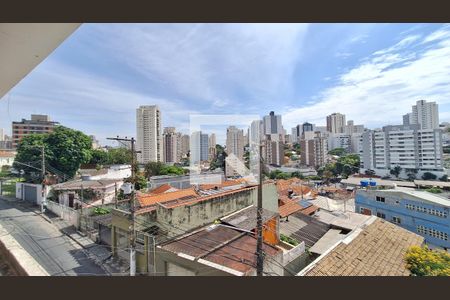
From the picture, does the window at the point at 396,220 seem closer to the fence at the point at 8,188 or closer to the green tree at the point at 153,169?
the green tree at the point at 153,169

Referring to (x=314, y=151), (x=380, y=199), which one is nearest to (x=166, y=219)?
(x=380, y=199)

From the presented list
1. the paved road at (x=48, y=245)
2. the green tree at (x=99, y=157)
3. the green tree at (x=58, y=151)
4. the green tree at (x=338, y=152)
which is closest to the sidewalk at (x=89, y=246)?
the paved road at (x=48, y=245)

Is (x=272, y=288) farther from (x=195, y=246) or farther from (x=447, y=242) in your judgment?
(x=447, y=242)

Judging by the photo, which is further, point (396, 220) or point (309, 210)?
point (396, 220)

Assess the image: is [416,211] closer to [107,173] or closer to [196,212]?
[196,212]

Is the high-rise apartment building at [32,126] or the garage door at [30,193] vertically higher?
the high-rise apartment building at [32,126]
